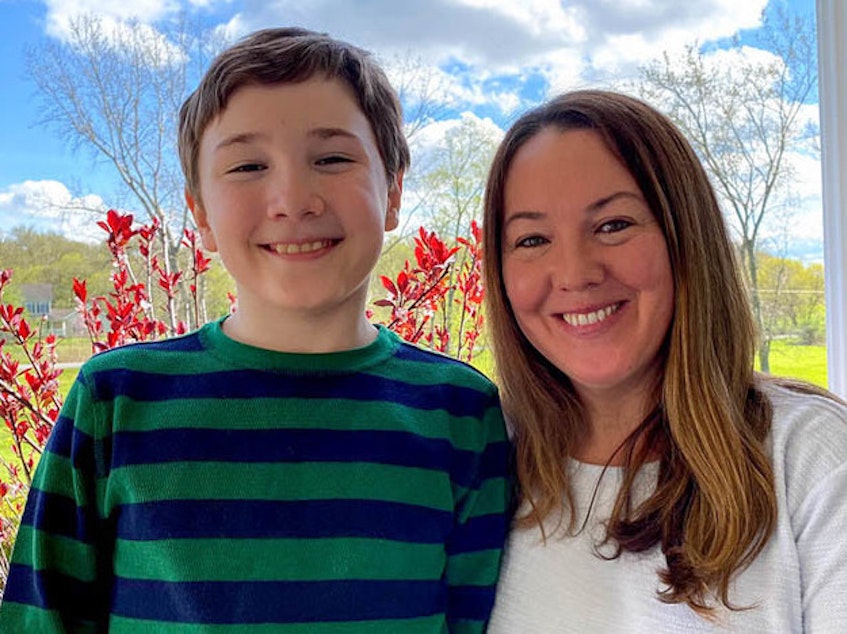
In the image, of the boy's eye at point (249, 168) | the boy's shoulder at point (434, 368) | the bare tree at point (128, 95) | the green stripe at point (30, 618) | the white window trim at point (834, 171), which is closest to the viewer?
the green stripe at point (30, 618)

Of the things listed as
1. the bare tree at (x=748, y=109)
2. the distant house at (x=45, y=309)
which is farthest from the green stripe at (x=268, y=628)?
the bare tree at (x=748, y=109)

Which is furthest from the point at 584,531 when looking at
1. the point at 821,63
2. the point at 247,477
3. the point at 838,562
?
the point at 821,63

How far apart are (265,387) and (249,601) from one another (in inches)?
10.0

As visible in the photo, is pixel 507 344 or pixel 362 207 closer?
Answer: pixel 362 207

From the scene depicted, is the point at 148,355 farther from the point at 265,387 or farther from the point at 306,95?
the point at 306,95

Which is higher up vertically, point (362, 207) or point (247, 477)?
point (362, 207)

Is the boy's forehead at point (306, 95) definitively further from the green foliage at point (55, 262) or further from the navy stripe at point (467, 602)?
the green foliage at point (55, 262)

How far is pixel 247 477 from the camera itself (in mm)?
962

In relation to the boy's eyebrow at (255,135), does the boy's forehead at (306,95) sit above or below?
above

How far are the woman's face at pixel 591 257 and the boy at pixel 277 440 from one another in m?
0.18

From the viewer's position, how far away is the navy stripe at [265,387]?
3.21 feet

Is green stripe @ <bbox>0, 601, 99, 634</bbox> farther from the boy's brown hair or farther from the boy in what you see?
the boy's brown hair

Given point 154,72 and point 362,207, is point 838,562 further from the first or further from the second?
point 154,72

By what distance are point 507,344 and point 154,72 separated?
1044mm
